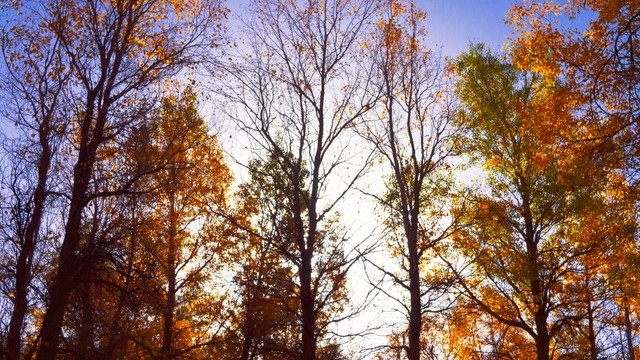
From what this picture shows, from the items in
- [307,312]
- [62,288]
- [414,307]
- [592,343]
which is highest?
[62,288]

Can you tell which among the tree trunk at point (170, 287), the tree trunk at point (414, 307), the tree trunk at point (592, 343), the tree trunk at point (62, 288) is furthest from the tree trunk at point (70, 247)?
the tree trunk at point (592, 343)

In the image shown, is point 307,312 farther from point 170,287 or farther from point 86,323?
point 170,287

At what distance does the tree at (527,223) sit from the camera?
10.8 m

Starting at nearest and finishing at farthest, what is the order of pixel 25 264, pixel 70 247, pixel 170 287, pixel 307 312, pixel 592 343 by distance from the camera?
pixel 70 247 → pixel 307 312 → pixel 25 264 → pixel 170 287 → pixel 592 343

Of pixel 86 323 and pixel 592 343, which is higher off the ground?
pixel 86 323

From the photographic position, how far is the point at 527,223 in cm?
1152

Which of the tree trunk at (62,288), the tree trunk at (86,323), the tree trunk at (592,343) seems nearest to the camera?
the tree trunk at (62,288)

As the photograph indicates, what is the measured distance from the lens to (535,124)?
32.7 feet

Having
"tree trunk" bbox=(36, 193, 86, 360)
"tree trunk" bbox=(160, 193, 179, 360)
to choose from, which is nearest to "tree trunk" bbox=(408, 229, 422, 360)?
"tree trunk" bbox=(36, 193, 86, 360)

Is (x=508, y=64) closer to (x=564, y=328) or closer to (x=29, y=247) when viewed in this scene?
(x=564, y=328)

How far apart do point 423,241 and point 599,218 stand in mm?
5149

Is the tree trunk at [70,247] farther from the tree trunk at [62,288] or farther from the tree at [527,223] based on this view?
the tree at [527,223]

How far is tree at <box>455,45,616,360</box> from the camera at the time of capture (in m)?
10.8

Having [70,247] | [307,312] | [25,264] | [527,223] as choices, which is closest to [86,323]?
[25,264]
